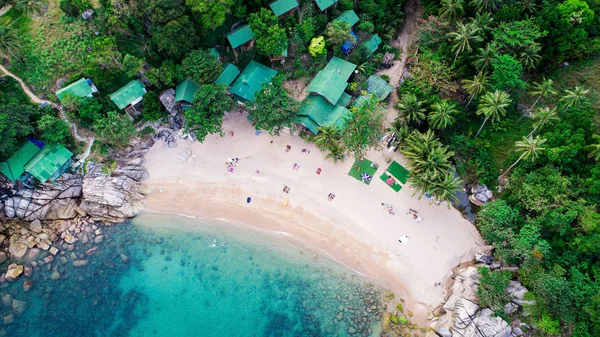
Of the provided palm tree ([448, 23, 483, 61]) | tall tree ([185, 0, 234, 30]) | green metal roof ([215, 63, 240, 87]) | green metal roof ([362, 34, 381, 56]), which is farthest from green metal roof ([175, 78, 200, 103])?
palm tree ([448, 23, 483, 61])

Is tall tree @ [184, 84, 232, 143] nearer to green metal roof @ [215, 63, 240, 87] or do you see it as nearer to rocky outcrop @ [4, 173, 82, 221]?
green metal roof @ [215, 63, 240, 87]

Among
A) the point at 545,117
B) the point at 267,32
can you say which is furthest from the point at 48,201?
the point at 545,117

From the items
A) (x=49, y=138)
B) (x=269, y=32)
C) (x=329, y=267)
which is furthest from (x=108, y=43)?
(x=329, y=267)

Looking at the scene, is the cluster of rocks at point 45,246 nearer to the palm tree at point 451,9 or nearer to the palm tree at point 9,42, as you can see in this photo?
the palm tree at point 9,42

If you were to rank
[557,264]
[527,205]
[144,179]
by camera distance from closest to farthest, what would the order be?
[557,264] < [527,205] < [144,179]

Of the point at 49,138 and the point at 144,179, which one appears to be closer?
the point at 49,138

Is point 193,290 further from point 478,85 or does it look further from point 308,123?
point 478,85

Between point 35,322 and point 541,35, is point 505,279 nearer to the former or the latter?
point 541,35
